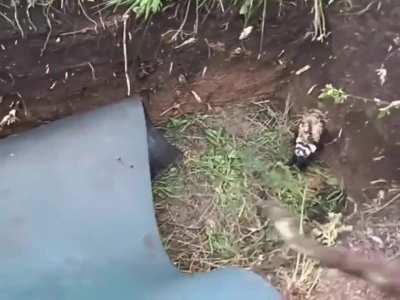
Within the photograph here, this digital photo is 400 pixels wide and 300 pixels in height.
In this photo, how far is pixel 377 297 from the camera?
1.96 metres

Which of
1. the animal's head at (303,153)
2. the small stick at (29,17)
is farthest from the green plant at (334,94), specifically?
the small stick at (29,17)

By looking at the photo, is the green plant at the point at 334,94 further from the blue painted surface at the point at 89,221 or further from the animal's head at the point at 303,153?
the blue painted surface at the point at 89,221

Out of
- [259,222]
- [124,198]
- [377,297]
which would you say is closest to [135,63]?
[124,198]

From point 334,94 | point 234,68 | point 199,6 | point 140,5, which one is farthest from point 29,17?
point 334,94

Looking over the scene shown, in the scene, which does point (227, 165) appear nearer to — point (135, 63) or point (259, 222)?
point (259, 222)

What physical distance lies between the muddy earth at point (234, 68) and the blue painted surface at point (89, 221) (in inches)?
2.9

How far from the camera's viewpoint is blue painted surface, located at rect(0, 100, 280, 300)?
1900 millimetres

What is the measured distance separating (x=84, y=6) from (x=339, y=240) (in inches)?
27.3

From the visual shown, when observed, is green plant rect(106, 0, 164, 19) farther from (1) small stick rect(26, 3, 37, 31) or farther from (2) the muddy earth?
(1) small stick rect(26, 3, 37, 31)

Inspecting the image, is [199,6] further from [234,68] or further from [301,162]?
[301,162]

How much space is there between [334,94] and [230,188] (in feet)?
0.98

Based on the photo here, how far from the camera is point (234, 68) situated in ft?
7.18

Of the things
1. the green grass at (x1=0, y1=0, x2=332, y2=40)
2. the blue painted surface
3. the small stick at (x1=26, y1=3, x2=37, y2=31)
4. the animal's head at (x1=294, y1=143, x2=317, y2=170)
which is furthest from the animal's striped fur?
the small stick at (x1=26, y1=3, x2=37, y2=31)

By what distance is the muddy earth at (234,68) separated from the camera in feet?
6.54
